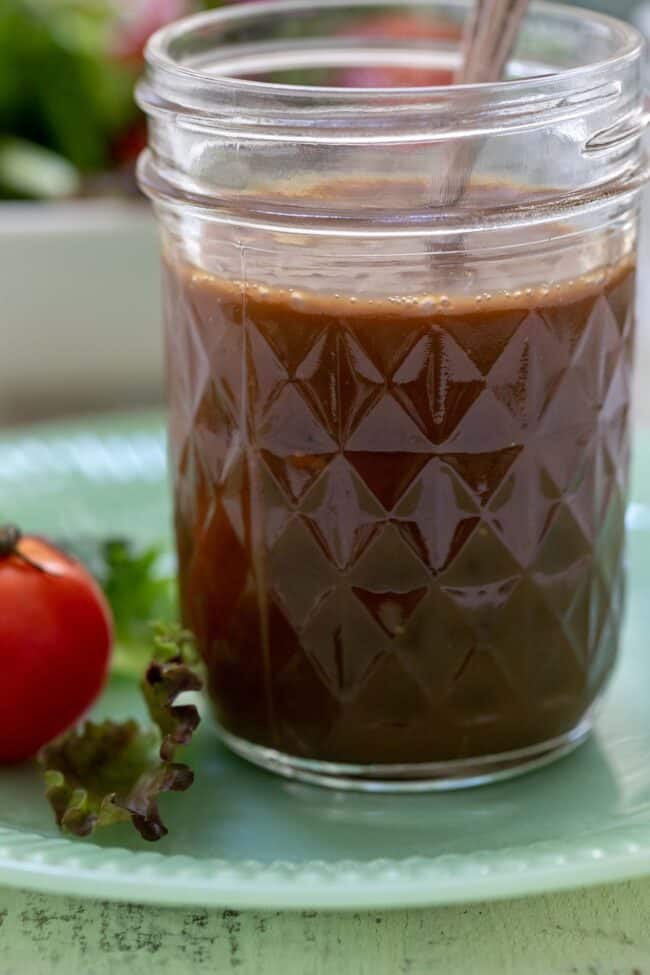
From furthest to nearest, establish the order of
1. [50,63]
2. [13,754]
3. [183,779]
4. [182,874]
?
[50,63] → [13,754] → [183,779] → [182,874]

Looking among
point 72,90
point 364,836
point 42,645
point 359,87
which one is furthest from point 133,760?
point 72,90

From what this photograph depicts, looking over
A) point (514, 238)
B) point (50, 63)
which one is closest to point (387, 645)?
point (514, 238)

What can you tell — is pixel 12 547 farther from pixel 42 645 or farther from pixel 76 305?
pixel 76 305

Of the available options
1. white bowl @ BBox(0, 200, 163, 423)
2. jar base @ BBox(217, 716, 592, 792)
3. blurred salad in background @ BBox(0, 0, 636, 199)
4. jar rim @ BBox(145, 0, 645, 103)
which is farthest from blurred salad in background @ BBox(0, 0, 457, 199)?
jar base @ BBox(217, 716, 592, 792)

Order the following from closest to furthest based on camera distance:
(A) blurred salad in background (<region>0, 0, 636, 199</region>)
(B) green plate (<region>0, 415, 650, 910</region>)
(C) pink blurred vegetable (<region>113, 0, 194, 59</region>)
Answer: (B) green plate (<region>0, 415, 650, 910</region>)
(A) blurred salad in background (<region>0, 0, 636, 199</region>)
(C) pink blurred vegetable (<region>113, 0, 194, 59</region>)

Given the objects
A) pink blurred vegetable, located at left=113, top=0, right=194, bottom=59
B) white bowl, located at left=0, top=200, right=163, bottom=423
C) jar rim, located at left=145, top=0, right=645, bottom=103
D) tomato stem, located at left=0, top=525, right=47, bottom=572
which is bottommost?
white bowl, located at left=0, top=200, right=163, bottom=423

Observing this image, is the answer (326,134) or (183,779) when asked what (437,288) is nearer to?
(326,134)

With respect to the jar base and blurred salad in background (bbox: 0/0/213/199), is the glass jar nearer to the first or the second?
the jar base
